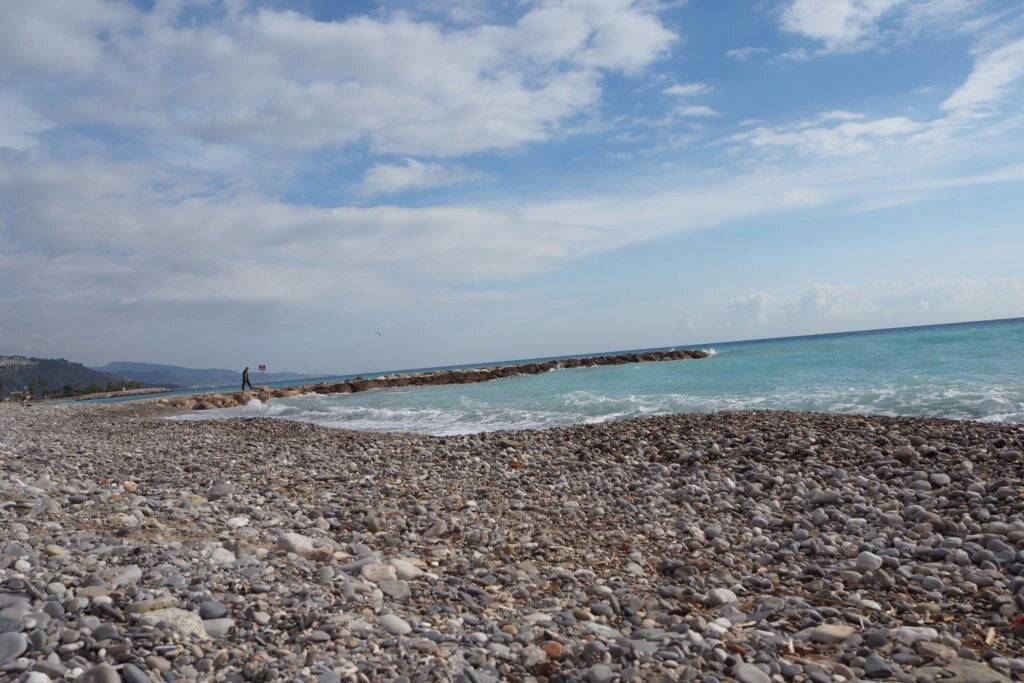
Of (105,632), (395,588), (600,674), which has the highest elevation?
(105,632)

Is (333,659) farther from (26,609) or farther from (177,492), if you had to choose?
(177,492)

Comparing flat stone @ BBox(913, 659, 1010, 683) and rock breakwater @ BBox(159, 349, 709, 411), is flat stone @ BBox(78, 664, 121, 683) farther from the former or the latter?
rock breakwater @ BBox(159, 349, 709, 411)

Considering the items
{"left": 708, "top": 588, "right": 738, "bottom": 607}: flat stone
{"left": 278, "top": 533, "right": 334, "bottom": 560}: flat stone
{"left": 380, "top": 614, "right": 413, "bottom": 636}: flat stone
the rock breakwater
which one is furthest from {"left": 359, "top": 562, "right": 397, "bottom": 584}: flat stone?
the rock breakwater

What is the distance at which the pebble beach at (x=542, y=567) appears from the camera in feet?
10.4

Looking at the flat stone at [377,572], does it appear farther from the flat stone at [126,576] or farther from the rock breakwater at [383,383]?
the rock breakwater at [383,383]

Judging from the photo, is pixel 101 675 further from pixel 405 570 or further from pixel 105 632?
pixel 405 570

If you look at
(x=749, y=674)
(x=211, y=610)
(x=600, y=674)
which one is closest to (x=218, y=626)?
(x=211, y=610)

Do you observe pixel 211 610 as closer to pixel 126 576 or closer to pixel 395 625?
pixel 126 576

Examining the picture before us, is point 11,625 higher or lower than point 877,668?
higher

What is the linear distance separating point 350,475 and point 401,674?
4967 millimetres

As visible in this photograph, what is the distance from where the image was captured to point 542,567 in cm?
479

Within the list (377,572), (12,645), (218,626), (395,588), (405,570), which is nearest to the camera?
(12,645)

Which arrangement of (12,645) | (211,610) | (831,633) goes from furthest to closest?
(831,633) < (211,610) < (12,645)

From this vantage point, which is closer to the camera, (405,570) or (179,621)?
A: (179,621)
